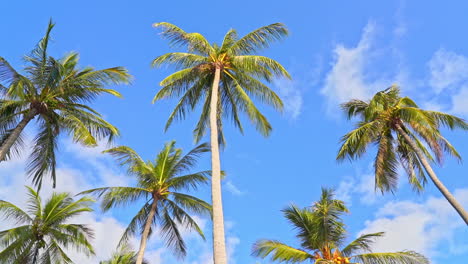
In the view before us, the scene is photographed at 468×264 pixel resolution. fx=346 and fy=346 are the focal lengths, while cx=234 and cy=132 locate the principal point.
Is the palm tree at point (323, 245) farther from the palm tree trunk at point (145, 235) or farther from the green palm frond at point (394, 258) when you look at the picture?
the palm tree trunk at point (145, 235)

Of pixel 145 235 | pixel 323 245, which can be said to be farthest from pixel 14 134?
pixel 323 245

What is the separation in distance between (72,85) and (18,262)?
927cm

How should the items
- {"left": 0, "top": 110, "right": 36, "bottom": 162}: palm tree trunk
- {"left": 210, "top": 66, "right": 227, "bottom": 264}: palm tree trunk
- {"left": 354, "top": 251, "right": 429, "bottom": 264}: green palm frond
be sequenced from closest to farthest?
{"left": 210, "top": 66, "right": 227, "bottom": 264}: palm tree trunk < {"left": 0, "top": 110, "right": 36, "bottom": 162}: palm tree trunk < {"left": 354, "top": 251, "right": 429, "bottom": 264}: green palm frond

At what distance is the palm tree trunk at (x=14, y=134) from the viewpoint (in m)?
12.3

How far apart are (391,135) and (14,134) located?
17.8m

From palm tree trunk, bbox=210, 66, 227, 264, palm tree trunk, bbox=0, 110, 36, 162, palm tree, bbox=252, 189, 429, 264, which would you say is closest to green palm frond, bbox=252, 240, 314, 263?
palm tree, bbox=252, 189, 429, 264

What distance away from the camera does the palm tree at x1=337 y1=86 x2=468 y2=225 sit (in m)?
17.3

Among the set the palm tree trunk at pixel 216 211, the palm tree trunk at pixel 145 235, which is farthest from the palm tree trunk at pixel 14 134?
the palm tree trunk at pixel 145 235

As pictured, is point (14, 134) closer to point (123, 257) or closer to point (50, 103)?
point (50, 103)

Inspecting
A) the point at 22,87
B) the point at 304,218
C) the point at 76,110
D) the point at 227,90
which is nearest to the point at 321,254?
the point at 304,218

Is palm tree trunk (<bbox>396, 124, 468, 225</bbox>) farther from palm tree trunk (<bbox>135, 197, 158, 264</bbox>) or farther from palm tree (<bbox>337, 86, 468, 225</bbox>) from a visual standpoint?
palm tree trunk (<bbox>135, 197, 158, 264</bbox>)

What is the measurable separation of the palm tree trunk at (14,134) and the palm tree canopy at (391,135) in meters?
14.7

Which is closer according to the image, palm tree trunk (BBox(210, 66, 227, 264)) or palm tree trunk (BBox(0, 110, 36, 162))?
palm tree trunk (BBox(210, 66, 227, 264))

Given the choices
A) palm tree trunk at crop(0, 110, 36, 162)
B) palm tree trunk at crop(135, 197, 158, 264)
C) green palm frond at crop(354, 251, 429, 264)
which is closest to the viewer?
palm tree trunk at crop(0, 110, 36, 162)
